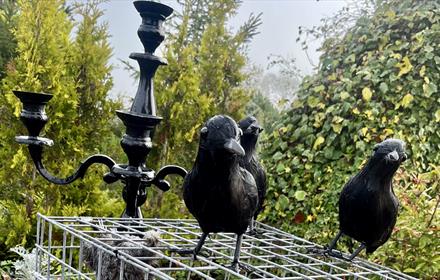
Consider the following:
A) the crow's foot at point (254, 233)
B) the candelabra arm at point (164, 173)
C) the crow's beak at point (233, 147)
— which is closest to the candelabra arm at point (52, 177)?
the candelabra arm at point (164, 173)

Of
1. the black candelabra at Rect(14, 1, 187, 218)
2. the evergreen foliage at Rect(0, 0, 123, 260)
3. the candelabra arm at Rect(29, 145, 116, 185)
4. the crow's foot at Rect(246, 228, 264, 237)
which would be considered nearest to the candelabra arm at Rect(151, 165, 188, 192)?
the black candelabra at Rect(14, 1, 187, 218)

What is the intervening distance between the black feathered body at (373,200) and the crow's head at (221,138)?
323 millimetres

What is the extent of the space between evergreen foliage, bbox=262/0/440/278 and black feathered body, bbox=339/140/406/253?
103 cm

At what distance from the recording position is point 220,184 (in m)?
0.87

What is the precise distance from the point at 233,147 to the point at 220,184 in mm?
91

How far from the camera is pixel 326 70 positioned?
2.63 m

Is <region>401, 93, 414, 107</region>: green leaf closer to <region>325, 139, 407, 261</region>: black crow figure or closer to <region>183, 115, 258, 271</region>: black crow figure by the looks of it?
<region>325, 139, 407, 261</region>: black crow figure

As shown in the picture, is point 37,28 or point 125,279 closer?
point 125,279

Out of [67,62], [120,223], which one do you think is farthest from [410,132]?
[67,62]

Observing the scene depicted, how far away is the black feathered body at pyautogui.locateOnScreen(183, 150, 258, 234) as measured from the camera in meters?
0.87

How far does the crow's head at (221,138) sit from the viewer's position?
818 millimetres

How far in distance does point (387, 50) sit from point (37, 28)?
1665 mm

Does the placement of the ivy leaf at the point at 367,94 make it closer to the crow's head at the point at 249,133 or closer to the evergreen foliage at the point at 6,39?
the crow's head at the point at 249,133

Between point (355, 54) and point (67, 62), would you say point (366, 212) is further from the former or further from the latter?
point (67, 62)
